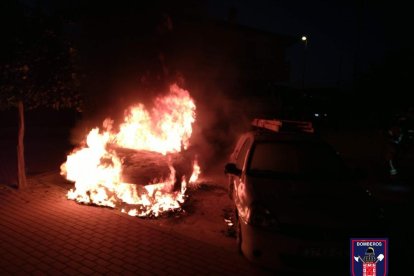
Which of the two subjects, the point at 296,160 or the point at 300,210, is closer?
the point at 300,210

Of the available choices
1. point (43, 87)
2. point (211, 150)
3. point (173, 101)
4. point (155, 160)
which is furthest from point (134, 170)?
point (211, 150)

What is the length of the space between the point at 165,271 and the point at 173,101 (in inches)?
317

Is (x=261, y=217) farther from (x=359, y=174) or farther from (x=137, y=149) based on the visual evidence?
(x=137, y=149)

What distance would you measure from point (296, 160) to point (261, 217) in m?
1.82

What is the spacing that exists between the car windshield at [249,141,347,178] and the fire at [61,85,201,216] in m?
2.37

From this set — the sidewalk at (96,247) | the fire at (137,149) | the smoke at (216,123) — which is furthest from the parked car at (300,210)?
the smoke at (216,123)

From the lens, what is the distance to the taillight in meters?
4.56

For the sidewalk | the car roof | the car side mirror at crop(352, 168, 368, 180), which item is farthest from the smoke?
the car side mirror at crop(352, 168, 368, 180)

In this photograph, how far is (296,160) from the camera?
6.13 meters

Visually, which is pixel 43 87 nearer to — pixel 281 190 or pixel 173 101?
pixel 173 101

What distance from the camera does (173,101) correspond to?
1221 cm

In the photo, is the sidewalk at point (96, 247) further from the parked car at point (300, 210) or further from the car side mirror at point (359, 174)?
the car side mirror at point (359, 174)

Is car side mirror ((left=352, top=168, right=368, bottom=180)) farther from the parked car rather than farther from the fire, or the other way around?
the fire

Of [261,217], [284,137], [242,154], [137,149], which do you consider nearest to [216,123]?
[137,149]
